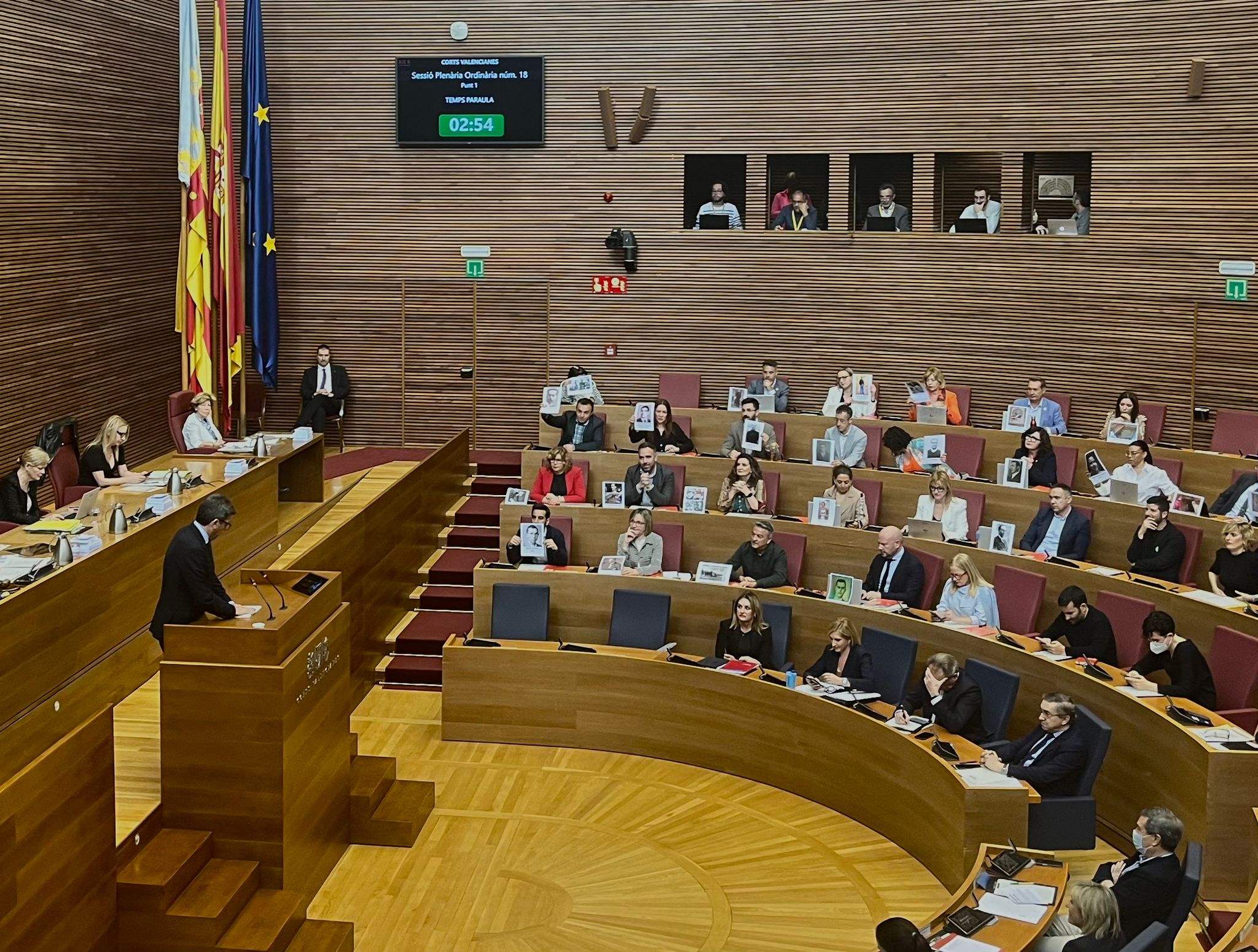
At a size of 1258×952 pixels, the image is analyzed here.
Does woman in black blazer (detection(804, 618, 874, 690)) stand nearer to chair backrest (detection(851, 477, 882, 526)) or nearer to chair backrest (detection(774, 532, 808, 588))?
chair backrest (detection(774, 532, 808, 588))

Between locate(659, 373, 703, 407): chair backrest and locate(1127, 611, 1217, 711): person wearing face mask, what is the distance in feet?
19.3

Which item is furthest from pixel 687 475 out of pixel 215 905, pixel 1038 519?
pixel 215 905

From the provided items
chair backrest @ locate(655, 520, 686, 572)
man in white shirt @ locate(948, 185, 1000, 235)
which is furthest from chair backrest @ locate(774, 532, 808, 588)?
man in white shirt @ locate(948, 185, 1000, 235)

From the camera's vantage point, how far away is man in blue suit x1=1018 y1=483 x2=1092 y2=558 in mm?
8375

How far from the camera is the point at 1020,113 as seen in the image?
11.7m

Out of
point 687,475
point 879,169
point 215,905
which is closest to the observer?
point 215,905

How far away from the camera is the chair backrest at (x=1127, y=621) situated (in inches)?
284

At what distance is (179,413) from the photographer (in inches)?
388

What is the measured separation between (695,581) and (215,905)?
3.54 meters

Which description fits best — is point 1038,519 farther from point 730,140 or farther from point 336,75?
point 336,75

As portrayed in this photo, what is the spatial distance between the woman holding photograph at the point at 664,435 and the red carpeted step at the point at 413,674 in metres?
2.25

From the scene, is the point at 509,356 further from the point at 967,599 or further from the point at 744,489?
the point at 967,599

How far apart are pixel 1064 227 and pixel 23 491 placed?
26.1ft

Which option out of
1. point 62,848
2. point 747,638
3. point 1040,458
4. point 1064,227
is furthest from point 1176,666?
point 1064,227
